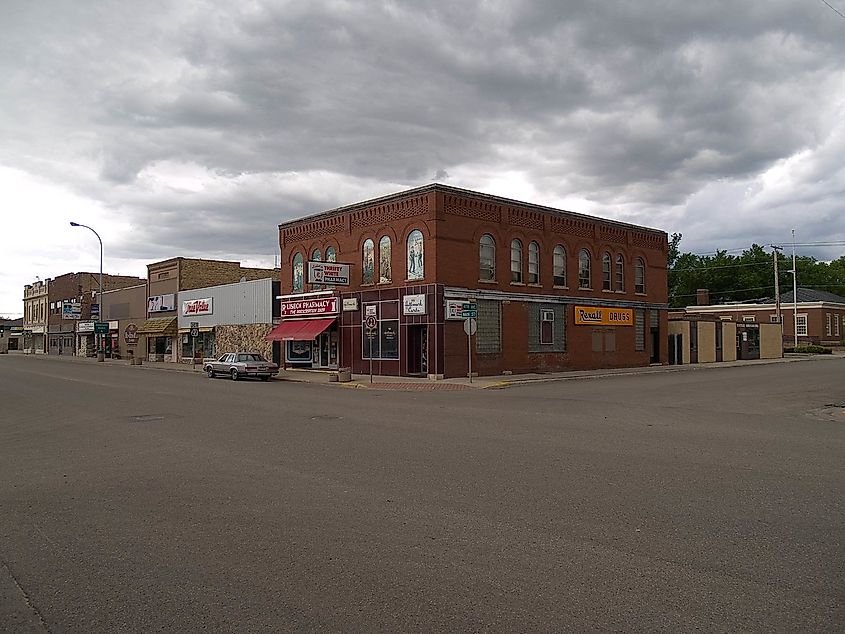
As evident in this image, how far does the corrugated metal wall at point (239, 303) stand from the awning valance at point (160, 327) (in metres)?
2.99

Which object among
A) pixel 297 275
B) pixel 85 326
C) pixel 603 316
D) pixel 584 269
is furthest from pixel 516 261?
pixel 85 326

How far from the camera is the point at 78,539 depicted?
6742mm

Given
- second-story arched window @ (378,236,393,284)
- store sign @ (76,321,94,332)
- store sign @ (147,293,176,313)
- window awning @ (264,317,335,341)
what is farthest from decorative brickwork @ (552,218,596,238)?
store sign @ (76,321,94,332)

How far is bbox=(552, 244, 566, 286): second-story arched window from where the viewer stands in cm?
3703

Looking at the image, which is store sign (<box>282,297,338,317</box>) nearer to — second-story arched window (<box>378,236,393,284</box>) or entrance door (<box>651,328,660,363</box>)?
second-story arched window (<box>378,236,393,284</box>)

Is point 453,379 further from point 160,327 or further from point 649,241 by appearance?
point 160,327

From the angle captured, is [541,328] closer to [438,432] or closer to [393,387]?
[393,387]

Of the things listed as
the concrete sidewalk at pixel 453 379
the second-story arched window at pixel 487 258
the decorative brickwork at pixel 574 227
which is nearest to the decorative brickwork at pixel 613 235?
the decorative brickwork at pixel 574 227

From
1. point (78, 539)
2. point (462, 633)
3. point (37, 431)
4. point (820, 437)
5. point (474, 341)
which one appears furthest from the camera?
point (474, 341)

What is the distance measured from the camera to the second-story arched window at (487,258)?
33250mm

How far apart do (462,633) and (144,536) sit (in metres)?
3.65

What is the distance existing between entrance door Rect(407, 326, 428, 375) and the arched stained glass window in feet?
7.97

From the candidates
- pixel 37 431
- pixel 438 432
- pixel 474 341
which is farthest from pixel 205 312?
pixel 438 432

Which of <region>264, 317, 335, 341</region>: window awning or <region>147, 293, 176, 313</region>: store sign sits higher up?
<region>147, 293, 176, 313</region>: store sign
